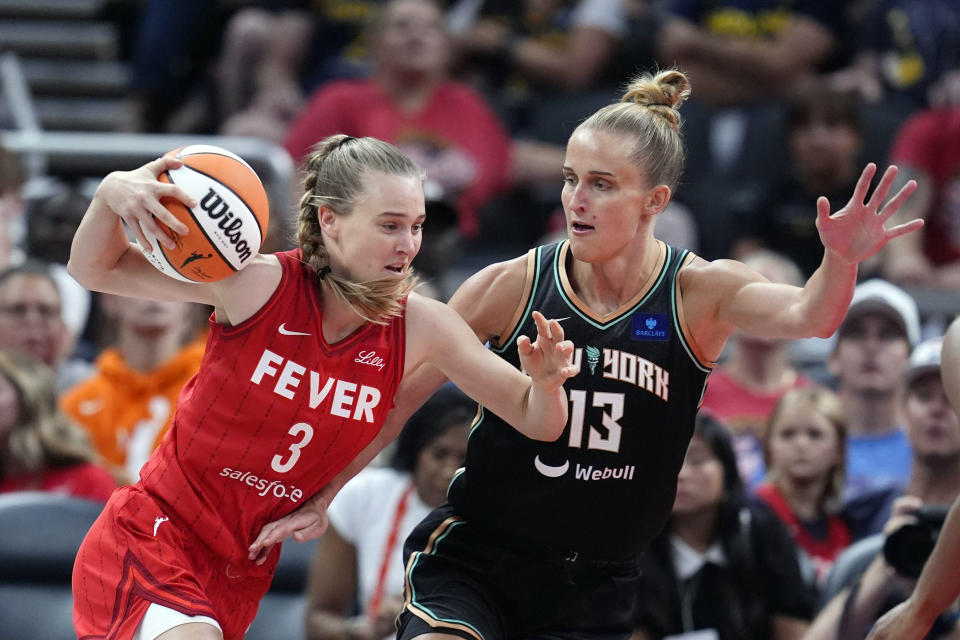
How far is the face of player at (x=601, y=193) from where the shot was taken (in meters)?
3.85

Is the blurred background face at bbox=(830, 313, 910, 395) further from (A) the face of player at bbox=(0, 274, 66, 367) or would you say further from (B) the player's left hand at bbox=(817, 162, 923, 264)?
(A) the face of player at bbox=(0, 274, 66, 367)

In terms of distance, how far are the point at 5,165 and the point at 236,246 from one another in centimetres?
462

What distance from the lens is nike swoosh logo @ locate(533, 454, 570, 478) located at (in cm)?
390

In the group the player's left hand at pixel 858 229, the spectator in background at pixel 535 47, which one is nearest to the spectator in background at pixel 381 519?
the player's left hand at pixel 858 229

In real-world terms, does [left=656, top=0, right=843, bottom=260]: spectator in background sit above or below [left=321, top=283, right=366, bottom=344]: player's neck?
above

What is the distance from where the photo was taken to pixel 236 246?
140 inches

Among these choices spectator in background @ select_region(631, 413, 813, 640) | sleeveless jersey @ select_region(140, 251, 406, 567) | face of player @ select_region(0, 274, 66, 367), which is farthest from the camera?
face of player @ select_region(0, 274, 66, 367)

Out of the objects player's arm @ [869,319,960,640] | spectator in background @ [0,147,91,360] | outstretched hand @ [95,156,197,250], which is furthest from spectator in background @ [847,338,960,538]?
spectator in background @ [0,147,91,360]

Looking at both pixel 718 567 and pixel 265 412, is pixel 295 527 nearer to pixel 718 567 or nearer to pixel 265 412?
pixel 265 412

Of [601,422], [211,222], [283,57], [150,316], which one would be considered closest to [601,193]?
[601,422]

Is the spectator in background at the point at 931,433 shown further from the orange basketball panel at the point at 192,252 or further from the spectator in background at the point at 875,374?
the orange basketball panel at the point at 192,252

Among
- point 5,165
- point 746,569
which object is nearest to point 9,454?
point 5,165

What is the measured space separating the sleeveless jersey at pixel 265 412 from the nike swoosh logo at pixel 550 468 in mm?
458

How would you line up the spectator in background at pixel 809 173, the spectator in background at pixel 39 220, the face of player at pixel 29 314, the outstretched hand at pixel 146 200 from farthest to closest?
the spectator in background at pixel 809 173
the spectator in background at pixel 39 220
the face of player at pixel 29 314
the outstretched hand at pixel 146 200
